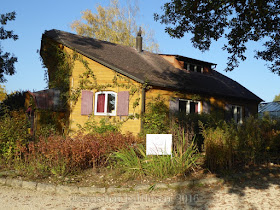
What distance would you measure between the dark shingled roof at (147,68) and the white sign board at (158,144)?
657 cm

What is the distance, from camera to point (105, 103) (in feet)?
49.1

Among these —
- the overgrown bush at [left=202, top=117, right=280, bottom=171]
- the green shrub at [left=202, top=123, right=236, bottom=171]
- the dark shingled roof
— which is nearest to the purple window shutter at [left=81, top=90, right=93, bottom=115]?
the dark shingled roof

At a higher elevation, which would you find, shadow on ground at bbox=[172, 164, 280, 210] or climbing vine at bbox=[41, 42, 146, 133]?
climbing vine at bbox=[41, 42, 146, 133]

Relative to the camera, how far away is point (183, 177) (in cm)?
708

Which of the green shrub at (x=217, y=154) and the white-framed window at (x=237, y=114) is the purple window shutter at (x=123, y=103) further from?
the white-framed window at (x=237, y=114)

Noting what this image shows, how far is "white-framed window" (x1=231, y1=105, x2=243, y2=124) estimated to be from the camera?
1877 cm

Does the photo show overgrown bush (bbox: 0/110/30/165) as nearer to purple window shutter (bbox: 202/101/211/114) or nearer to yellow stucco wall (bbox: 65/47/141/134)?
yellow stucco wall (bbox: 65/47/141/134)

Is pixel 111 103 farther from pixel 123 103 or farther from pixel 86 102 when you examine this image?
pixel 86 102

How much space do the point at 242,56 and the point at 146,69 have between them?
667 centimetres

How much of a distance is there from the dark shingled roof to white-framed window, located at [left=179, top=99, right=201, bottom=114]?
0.72m

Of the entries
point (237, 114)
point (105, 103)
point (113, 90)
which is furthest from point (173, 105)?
point (237, 114)

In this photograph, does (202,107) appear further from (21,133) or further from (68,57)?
(21,133)

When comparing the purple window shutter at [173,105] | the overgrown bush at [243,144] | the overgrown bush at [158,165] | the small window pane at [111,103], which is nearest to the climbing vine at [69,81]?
the small window pane at [111,103]

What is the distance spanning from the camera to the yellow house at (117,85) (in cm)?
1427
